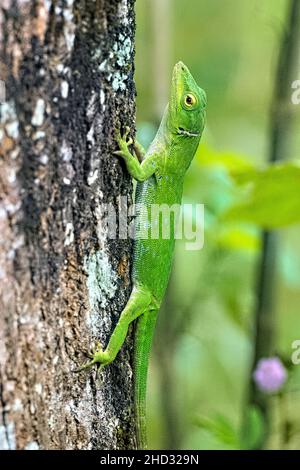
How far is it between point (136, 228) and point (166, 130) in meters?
0.60

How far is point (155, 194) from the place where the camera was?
2.59 metres

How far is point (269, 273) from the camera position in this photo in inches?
142

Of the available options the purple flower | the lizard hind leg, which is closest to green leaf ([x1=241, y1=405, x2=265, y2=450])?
the purple flower

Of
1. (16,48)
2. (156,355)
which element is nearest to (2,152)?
(16,48)

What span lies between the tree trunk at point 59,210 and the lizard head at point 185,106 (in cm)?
78

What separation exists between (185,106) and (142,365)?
3.61 feet

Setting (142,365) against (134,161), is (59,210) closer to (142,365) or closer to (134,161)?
(134,161)

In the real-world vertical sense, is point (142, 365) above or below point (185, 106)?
below

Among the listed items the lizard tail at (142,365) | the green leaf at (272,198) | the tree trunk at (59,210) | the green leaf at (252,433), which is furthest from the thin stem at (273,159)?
the tree trunk at (59,210)

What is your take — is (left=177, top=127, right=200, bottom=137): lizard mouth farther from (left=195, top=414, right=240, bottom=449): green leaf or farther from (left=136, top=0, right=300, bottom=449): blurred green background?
(left=195, top=414, right=240, bottom=449): green leaf

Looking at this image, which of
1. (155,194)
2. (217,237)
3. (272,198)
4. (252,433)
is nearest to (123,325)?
(155,194)

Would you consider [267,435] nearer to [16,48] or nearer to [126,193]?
[126,193]

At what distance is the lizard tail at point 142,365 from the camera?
214 cm

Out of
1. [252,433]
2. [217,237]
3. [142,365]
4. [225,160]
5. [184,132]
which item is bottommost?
[252,433]
